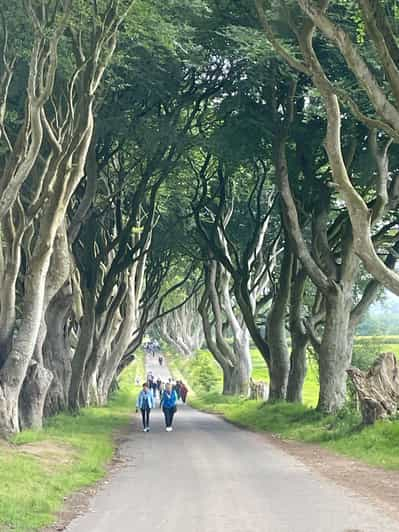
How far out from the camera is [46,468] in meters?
13.6

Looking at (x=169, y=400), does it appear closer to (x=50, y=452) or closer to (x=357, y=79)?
(x=50, y=452)

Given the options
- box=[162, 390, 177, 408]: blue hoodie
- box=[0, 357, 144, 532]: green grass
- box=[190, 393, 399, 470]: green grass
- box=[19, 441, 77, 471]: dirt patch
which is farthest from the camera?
box=[162, 390, 177, 408]: blue hoodie

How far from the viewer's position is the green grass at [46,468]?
9.93m

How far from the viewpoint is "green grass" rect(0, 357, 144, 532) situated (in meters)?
9.93

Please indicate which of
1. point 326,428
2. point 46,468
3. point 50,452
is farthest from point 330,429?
point 46,468

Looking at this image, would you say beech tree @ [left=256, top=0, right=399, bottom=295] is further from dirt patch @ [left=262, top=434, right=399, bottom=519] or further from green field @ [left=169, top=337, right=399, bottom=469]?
green field @ [left=169, top=337, right=399, bottom=469]

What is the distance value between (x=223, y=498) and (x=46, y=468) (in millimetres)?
3343

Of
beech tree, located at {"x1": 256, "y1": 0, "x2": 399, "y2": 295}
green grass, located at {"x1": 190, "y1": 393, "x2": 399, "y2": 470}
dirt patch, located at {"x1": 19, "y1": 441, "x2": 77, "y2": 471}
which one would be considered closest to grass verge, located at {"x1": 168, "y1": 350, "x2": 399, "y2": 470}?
green grass, located at {"x1": 190, "y1": 393, "x2": 399, "y2": 470}

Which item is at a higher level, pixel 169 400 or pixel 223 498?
pixel 169 400

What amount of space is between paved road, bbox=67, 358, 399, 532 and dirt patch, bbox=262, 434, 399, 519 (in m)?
0.25

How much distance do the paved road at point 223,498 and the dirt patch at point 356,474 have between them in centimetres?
25

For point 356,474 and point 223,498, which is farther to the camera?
point 356,474

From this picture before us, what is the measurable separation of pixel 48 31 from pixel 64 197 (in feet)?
10.8

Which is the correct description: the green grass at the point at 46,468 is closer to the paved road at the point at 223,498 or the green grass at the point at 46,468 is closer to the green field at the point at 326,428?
the paved road at the point at 223,498
